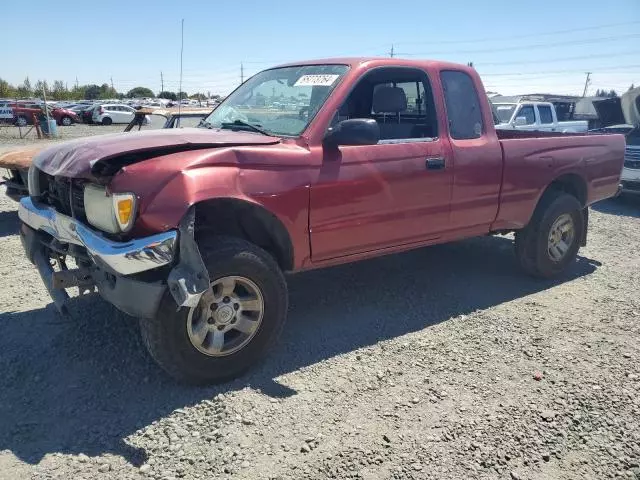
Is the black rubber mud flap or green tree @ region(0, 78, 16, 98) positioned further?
green tree @ region(0, 78, 16, 98)

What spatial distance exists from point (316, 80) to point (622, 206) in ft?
27.7

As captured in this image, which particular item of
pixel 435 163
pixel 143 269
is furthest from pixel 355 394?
pixel 435 163

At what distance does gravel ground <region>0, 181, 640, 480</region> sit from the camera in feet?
8.69

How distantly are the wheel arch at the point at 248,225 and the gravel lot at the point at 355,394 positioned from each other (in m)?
0.76

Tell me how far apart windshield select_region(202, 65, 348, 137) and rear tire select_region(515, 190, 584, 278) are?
262cm

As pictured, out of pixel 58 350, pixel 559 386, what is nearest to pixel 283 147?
pixel 58 350

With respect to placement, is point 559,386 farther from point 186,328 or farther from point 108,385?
point 108,385

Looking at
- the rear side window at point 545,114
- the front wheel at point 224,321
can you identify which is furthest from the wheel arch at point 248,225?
the rear side window at point 545,114

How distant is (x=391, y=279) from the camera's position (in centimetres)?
526

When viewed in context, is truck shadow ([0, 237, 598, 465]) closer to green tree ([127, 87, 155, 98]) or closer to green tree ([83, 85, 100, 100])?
green tree ([83, 85, 100, 100])

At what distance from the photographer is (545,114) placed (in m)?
14.2

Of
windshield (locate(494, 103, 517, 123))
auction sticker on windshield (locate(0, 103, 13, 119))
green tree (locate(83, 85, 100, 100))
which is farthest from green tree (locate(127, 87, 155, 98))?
windshield (locate(494, 103, 517, 123))

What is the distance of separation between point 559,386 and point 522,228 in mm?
2170

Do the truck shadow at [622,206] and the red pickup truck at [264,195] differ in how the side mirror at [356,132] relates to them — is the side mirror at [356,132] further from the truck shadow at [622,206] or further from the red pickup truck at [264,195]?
the truck shadow at [622,206]
